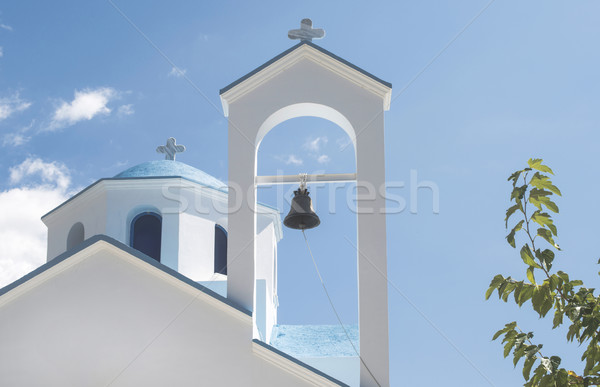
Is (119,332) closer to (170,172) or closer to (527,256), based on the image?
(527,256)

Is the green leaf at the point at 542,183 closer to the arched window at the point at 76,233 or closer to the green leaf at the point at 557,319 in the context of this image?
the green leaf at the point at 557,319

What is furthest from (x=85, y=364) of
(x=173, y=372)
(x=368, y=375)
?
(x=368, y=375)

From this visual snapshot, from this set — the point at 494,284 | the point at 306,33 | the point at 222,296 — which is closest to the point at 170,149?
the point at 306,33

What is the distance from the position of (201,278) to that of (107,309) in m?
3.53

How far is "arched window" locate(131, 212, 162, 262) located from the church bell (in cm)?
334

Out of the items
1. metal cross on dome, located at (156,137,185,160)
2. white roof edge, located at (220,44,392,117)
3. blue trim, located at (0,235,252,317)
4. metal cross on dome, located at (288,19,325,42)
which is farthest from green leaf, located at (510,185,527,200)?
metal cross on dome, located at (156,137,185,160)

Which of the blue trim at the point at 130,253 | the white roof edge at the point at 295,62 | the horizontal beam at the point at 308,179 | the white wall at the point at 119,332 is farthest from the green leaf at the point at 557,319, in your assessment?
the white roof edge at the point at 295,62

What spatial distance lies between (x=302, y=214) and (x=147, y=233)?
3.76 meters

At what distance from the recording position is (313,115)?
27.7 ft

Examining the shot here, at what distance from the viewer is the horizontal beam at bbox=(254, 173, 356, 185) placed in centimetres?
802

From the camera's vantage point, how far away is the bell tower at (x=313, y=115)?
24.6ft

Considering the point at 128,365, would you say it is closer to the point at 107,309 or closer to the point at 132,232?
the point at 107,309

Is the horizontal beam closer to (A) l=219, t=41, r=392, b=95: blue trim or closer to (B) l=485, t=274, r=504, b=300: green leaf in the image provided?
(A) l=219, t=41, r=392, b=95: blue trim

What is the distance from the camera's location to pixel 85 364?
701 centimetres
